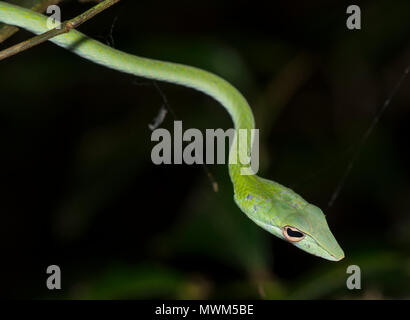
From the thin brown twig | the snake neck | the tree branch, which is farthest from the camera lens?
the snake neck

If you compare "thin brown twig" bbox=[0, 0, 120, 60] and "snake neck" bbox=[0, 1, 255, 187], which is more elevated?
"snake neck" bbox=[0, 1, 255, 187]

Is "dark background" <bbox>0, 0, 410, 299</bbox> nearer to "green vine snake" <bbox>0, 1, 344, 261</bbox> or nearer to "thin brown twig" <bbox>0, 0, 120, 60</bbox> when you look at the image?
"green vine snake" <bbox>0, 1, 344, 261</bbox>

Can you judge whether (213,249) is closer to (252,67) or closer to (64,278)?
(64,278)

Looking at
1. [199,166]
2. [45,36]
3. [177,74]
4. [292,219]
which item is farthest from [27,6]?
[199,166]

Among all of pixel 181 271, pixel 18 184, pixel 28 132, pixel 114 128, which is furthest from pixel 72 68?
pixel 181 271

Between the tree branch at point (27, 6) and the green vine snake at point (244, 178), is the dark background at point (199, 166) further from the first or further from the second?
the tree branch at point (27, 6)

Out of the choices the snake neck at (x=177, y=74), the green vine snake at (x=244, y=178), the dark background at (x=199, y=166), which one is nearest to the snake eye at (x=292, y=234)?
the green vine snake at (x=244, y=178)

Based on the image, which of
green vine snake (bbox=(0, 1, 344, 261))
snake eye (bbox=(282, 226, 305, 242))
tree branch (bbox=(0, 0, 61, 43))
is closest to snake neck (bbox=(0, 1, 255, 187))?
green vine snake (bbox=(0, 1, 344, 261))
